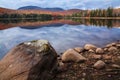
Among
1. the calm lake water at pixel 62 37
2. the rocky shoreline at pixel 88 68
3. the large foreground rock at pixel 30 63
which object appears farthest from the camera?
the calm lake water at pixel 62 37

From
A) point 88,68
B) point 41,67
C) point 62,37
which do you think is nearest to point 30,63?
point 41,67

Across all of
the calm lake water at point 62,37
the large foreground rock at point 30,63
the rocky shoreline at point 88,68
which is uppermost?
the large foreground rock at point 30,63

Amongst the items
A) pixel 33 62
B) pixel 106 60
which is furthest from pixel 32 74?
pixel 106 60

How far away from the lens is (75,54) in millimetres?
14727

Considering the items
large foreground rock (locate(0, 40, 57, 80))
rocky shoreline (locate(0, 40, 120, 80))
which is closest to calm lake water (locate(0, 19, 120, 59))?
rocky shoreline (locate(0, 40, 120, 80))

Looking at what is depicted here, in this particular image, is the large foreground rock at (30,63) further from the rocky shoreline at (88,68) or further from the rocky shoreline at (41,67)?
the rocky shoreline at (88,68)

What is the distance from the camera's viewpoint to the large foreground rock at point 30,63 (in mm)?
10086

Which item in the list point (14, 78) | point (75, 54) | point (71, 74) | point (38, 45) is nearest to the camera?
point (14, 78)

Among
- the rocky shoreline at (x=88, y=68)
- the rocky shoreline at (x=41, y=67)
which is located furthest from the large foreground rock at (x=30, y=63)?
the rocky shoreline at (x=88, y=68)

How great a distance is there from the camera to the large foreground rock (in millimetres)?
10086

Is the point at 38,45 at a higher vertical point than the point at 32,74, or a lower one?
higher

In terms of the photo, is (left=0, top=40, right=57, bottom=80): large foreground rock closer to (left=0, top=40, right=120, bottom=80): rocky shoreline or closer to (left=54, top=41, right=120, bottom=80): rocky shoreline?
(left=0, top=40, right=120, bottom=80): rocky shoreline

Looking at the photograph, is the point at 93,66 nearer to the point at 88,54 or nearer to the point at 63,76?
the point at 63,76

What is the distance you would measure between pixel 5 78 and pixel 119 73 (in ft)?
18.6
